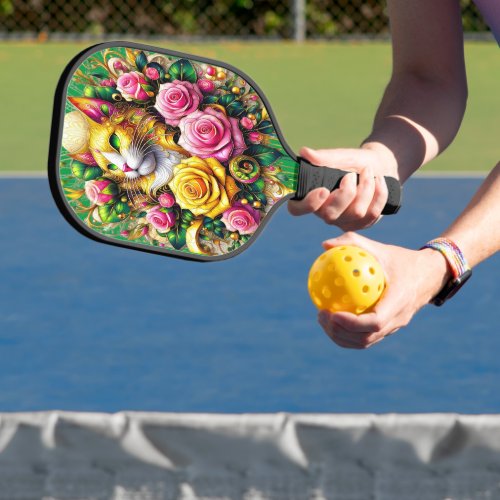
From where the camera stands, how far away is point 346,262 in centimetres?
204

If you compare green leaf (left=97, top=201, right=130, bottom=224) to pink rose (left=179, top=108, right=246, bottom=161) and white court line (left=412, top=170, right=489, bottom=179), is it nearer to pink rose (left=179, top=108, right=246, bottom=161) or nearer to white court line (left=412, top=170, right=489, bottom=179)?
pink rose (left=179, top=108, right=246, bottom=161)

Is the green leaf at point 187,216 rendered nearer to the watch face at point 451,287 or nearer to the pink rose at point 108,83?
the pink rose at point 108,83

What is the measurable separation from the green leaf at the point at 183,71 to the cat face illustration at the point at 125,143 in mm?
88

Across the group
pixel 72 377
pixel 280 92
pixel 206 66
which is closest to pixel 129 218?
pixel 206 66

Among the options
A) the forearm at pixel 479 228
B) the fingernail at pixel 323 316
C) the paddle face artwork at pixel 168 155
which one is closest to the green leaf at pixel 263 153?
the paddle face artwork at pixel 168 155

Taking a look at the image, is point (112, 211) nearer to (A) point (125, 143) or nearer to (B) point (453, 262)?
(A) point (125, 143)

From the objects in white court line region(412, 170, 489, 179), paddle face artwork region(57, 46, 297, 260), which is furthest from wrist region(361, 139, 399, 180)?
white court line region(412, 170, 489, 179)

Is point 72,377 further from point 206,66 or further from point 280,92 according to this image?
point 280,92

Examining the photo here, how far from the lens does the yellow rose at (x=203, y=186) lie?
2.35 metres

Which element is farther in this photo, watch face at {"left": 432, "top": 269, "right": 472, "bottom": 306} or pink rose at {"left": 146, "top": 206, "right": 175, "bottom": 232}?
pink rose at {"left": 146, "top": 206, "right": 175, "bottom": 232}

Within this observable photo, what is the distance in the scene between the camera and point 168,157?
2.37 m

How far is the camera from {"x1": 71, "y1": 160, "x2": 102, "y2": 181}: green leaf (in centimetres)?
223

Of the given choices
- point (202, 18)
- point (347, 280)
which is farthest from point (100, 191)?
point (202, 18)

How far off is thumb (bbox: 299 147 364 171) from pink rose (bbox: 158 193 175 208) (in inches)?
9.6
